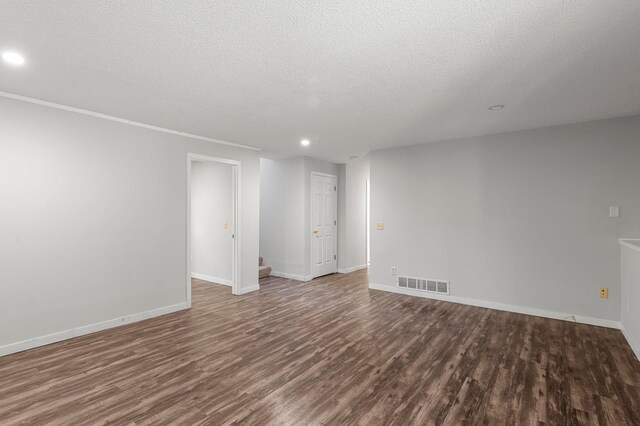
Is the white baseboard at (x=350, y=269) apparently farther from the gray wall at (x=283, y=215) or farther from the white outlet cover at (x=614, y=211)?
the white outlet cover at (x=614, y=211)

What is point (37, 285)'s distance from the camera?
10.5 feet

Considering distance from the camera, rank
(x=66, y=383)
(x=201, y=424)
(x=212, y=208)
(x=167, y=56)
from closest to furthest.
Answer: (x=201, y=424) → (x=167, y=56) → (x=66, y=383) → (x=212, y=208)

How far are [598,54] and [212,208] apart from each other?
224 inches

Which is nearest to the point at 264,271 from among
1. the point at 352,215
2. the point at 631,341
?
the point at 352,215

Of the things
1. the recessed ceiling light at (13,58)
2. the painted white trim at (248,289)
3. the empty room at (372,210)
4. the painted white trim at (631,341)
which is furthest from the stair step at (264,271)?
the painted white trim at (631,341)

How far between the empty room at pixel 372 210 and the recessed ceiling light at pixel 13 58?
27mm

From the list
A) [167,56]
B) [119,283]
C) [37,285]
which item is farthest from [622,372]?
[37,285]

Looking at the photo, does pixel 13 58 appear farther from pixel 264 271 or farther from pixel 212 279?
pixel 264 271

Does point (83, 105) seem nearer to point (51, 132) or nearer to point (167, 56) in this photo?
point (51, 132)

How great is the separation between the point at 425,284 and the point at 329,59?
3973mm

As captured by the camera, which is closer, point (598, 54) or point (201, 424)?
point (201, 424)

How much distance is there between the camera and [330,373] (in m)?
2.66

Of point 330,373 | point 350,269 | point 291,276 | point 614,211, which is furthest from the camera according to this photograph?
point 350,269

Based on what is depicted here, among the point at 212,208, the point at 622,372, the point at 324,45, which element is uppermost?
the point at 324,45
